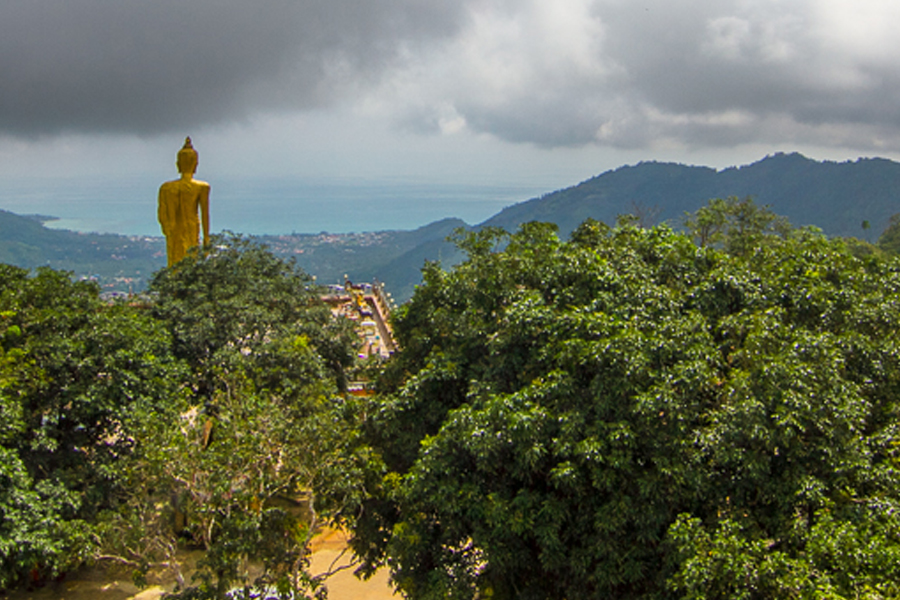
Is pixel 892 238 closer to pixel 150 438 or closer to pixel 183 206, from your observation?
pixel 183 206

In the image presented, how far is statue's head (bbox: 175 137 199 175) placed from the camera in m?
23.5

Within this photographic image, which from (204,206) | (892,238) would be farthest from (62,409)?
(892,238)

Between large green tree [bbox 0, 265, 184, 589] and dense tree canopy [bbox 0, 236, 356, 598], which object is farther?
large green tree [bbox 0, 265, 184, 589]

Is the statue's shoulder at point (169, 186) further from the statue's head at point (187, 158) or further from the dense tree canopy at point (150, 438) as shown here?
the dense tree canopy at point (150, 438)

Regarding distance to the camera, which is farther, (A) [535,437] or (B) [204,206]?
(B) [204,206]

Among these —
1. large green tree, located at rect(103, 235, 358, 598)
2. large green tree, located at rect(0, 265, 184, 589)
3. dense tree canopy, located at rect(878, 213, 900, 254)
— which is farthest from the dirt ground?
dense tree canopy, located at rect(878, 213, 900, 254)

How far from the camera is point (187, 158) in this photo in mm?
23500

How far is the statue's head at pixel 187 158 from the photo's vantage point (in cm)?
2348

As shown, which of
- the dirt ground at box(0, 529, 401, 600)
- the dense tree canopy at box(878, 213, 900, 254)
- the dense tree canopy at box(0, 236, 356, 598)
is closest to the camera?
the dense tree canopy at box(0, 236, 356, 598)

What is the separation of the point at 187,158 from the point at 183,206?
63.4 inches

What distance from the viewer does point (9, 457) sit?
1189 centimetres

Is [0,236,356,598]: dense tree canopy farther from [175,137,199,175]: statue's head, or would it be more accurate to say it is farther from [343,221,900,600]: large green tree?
[175,137,199,175]: statue's head

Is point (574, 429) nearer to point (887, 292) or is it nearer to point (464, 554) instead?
point (464, 554)

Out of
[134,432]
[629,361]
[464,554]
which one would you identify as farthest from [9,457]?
[629,361]
